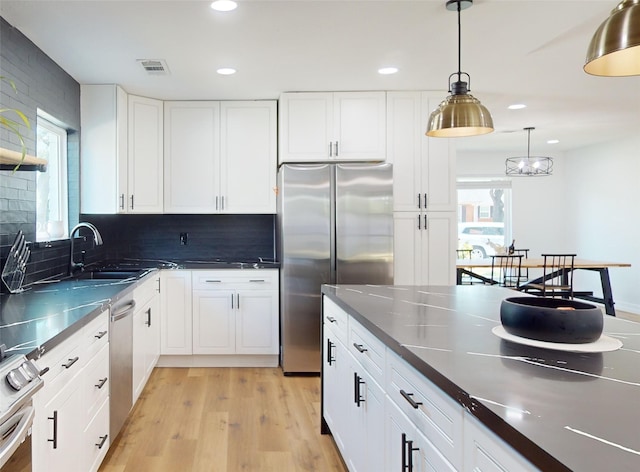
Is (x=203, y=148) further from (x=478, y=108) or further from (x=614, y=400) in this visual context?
(x=614, y=400)

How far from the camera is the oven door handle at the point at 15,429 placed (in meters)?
1.29

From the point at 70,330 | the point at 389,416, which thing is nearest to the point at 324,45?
the point at 70,330

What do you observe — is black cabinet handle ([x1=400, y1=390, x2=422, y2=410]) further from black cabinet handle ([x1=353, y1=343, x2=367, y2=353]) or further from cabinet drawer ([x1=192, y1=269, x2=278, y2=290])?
cabinet drawer ([x1=192, y1=269, x2=278, y2=290])

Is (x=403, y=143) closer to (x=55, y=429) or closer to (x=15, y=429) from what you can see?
(x=55, y=429)

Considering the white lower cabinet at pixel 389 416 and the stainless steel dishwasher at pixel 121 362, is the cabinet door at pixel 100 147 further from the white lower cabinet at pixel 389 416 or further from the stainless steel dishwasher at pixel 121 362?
the white lower cabinet at pixel 389 416

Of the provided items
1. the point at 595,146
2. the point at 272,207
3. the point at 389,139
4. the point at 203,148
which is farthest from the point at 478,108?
the point at 595,146

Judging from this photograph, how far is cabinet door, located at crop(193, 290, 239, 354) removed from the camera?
14.5 feet

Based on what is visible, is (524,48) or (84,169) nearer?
(524,48)

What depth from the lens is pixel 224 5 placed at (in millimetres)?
2615

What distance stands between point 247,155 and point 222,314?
1417mm

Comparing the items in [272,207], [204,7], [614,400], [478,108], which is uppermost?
[204,7]

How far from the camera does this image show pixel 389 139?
434 centimetres

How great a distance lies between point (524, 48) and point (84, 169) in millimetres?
3357

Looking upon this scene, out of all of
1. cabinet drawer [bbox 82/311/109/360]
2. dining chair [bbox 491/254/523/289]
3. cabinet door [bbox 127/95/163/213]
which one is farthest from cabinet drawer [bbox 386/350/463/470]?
dining chair [bbox 491/254/523/289]
